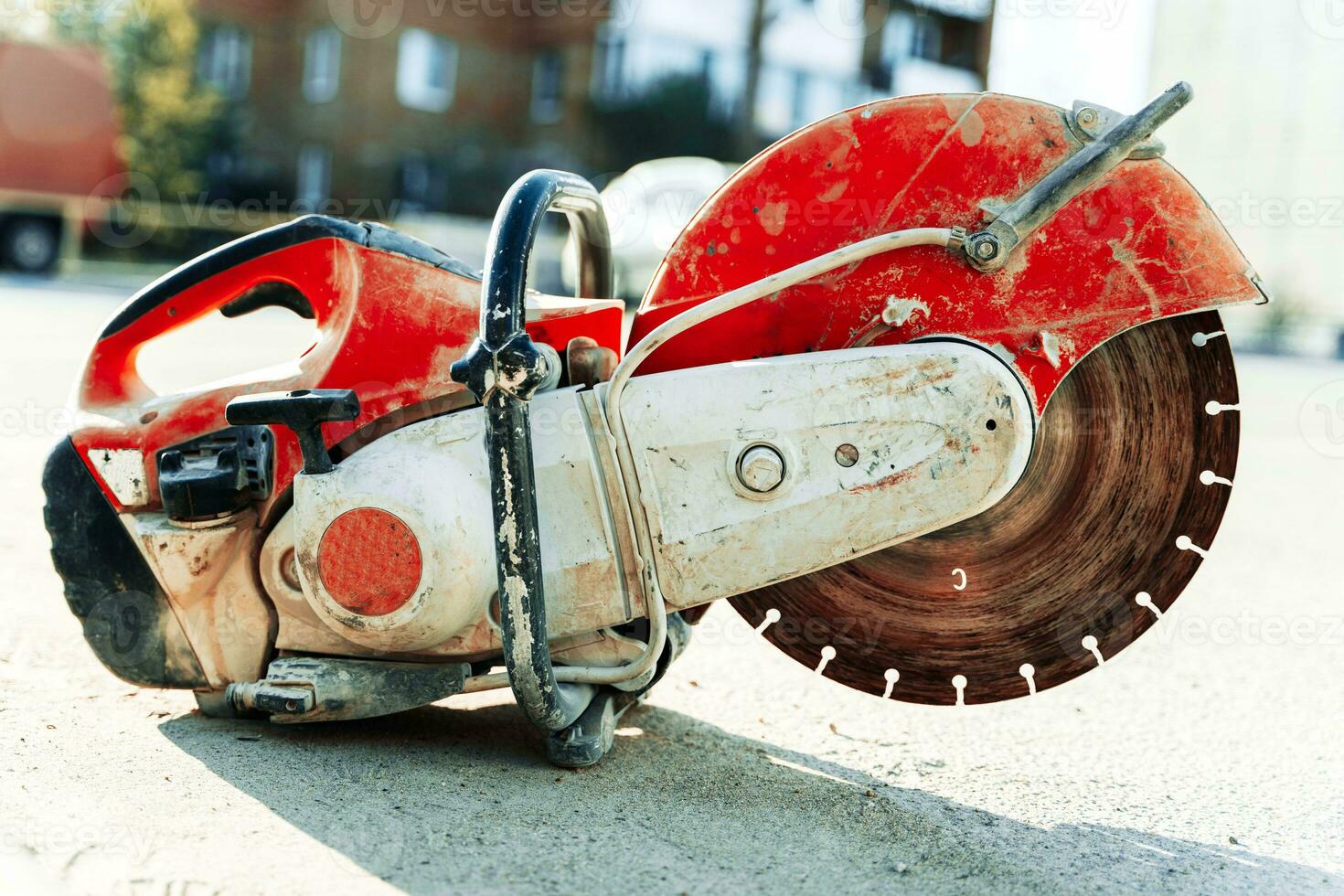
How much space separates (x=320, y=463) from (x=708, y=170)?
20041 mm

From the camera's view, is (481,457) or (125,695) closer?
(481,457)


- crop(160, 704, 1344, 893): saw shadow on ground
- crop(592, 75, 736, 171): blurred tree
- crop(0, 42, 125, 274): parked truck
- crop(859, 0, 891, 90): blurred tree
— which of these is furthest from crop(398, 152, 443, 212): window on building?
crop(160, 704, 1344, 893): saw shadow on ground

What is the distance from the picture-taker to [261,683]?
8.64 feet

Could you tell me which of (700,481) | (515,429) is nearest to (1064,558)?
(700,481)

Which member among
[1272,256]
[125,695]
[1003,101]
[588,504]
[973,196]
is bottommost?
[125,695]

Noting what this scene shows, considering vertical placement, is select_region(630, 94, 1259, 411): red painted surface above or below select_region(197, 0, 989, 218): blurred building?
below

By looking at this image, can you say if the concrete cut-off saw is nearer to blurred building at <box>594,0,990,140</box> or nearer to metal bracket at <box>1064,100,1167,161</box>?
metal bracket at <box>1064,100,1167,161</box>

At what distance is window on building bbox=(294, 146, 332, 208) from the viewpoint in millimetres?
31312

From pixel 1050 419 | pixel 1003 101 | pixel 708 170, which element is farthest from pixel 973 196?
pixel 708 170

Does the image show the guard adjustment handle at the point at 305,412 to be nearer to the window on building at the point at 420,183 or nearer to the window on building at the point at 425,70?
the window on building at the point at 420,183

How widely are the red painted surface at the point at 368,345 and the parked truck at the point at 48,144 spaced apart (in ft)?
61.1

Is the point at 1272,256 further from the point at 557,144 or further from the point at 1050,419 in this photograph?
the point at 1050,419

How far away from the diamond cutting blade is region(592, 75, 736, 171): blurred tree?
2914 centimetres

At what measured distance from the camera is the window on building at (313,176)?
31.3 m
